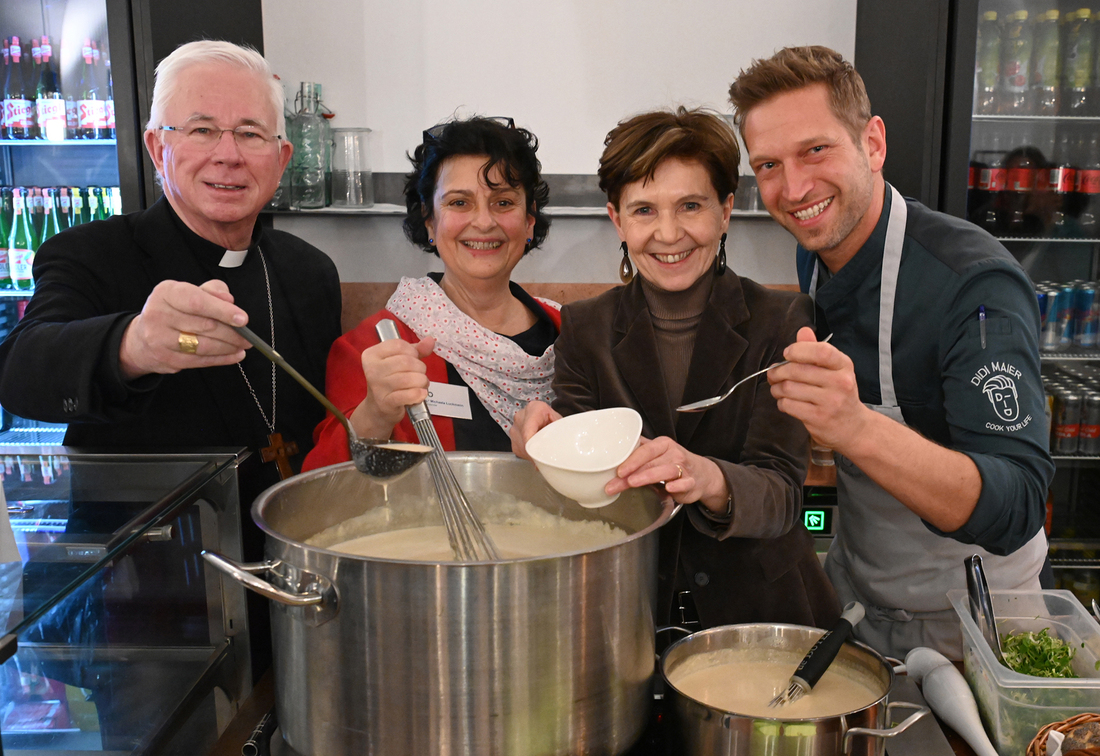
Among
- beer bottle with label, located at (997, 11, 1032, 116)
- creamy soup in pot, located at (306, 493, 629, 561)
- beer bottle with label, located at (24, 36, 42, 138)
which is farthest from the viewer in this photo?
beer bottle with label, located at (997, 11, 1032, 116)

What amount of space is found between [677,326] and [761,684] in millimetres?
646

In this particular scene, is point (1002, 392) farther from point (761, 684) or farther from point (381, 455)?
point (381, 455)

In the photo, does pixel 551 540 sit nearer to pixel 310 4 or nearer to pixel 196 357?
pixel 196 357

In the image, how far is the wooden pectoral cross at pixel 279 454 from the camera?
1504 millimetres

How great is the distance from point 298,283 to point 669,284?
79 centimetres

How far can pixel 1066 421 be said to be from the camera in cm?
271

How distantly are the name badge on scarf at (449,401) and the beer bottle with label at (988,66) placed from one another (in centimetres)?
204

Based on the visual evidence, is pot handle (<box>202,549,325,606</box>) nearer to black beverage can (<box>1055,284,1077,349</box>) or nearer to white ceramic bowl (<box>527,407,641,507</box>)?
white ceramic bowl (<box>527,407,641,507</box>)

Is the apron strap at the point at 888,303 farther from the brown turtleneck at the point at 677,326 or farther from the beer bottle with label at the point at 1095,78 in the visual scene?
the beer bottle with label at the point at 1095,78

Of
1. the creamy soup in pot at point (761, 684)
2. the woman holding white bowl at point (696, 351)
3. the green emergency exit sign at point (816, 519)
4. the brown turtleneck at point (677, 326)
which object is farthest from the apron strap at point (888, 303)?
the green emergency exit sign at point (816, 519)

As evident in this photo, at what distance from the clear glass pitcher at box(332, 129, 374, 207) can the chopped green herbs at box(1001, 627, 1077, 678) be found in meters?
2.21

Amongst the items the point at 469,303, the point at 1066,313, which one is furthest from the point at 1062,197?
the point at 469,303

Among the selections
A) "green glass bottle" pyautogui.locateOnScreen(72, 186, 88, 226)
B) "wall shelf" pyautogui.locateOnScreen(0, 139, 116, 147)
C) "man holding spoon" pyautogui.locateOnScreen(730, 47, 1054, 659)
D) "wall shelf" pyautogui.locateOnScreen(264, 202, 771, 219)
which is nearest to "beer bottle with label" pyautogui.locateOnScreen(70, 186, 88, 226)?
"green glass bottle" pyautogui.locateOnScreen(72, 186, 88, 226)

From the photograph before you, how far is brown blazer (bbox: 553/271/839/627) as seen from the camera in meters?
1.29
